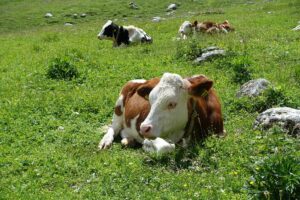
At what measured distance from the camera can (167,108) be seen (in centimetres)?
930

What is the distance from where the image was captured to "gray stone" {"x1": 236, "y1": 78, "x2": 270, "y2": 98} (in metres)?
12.2

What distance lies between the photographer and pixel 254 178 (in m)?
6.96

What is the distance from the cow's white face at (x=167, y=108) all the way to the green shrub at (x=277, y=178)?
263cm

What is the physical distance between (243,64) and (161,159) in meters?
6.13

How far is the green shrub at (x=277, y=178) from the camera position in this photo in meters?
6.64

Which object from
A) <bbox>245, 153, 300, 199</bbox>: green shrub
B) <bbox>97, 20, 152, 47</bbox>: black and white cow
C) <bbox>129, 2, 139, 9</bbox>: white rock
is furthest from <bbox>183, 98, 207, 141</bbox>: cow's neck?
<bbox>129, 2, 139, 9</bbox>: white rock

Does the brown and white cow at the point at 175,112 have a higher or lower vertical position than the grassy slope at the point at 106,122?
higher

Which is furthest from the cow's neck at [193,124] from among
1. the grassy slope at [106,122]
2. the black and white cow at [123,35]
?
the black and white cow at [123,35]

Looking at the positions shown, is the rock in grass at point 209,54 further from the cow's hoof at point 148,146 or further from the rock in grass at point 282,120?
the cow's hoof at point 148,146

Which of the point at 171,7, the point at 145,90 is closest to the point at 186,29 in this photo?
the point at 145,90

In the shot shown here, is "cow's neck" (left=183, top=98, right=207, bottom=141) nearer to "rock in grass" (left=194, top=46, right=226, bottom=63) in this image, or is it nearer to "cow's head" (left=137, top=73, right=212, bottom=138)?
"cow's head" (left=137, top=73, right=212, bottom=138)

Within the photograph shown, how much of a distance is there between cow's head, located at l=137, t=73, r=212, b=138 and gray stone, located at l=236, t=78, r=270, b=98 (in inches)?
115

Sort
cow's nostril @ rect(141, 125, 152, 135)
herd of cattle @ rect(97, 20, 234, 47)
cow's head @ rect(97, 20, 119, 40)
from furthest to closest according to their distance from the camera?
cow's head @ rect(97, 20, 119, 40) < herd of cattle @ rect(97, 20, 234, 47) < cow's nostril @ rect(141, 125, 152, 135)

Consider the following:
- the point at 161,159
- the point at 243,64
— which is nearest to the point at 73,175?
the point at 161,159
